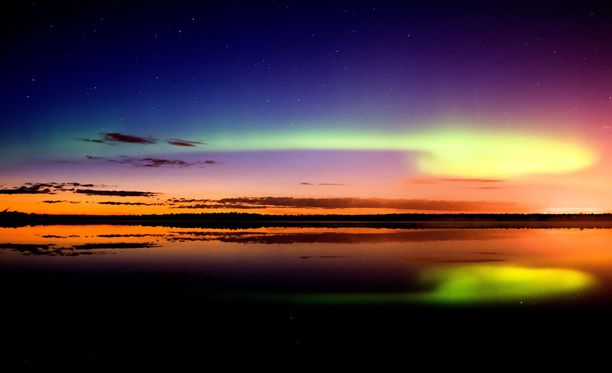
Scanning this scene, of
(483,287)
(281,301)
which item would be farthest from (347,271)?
(281,301)

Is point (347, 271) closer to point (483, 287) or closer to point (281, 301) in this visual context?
point (483, 287)

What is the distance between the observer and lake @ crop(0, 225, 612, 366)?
30.6 ft

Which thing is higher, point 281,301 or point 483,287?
point 483,287

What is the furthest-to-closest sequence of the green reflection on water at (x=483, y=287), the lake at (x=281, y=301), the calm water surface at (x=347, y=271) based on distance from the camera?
the calm water surface at (x=347, y=271), the green reflection on water at (x=483, y=287), the lake at (x=281, y=301)

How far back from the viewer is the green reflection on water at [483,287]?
13.6m

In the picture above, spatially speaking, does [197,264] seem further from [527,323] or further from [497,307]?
[527,323]

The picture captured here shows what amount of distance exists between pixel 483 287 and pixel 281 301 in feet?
20.3

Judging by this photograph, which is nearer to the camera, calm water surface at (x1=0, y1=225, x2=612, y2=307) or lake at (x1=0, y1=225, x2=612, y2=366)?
lake at (x1=0, y1=225, x2=612, y2=366)

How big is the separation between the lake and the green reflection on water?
4 cm

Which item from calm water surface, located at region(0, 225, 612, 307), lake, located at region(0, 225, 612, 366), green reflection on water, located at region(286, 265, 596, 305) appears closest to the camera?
lake, located at region(0, 225, 612, 366)

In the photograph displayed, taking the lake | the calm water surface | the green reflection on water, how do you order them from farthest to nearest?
the calm water surface
the green reflection on water
the lake

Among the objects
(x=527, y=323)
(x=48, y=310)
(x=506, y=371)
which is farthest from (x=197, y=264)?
(x=506, y=371)

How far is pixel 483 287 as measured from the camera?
51.0 ft

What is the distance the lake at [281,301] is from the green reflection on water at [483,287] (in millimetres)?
44
